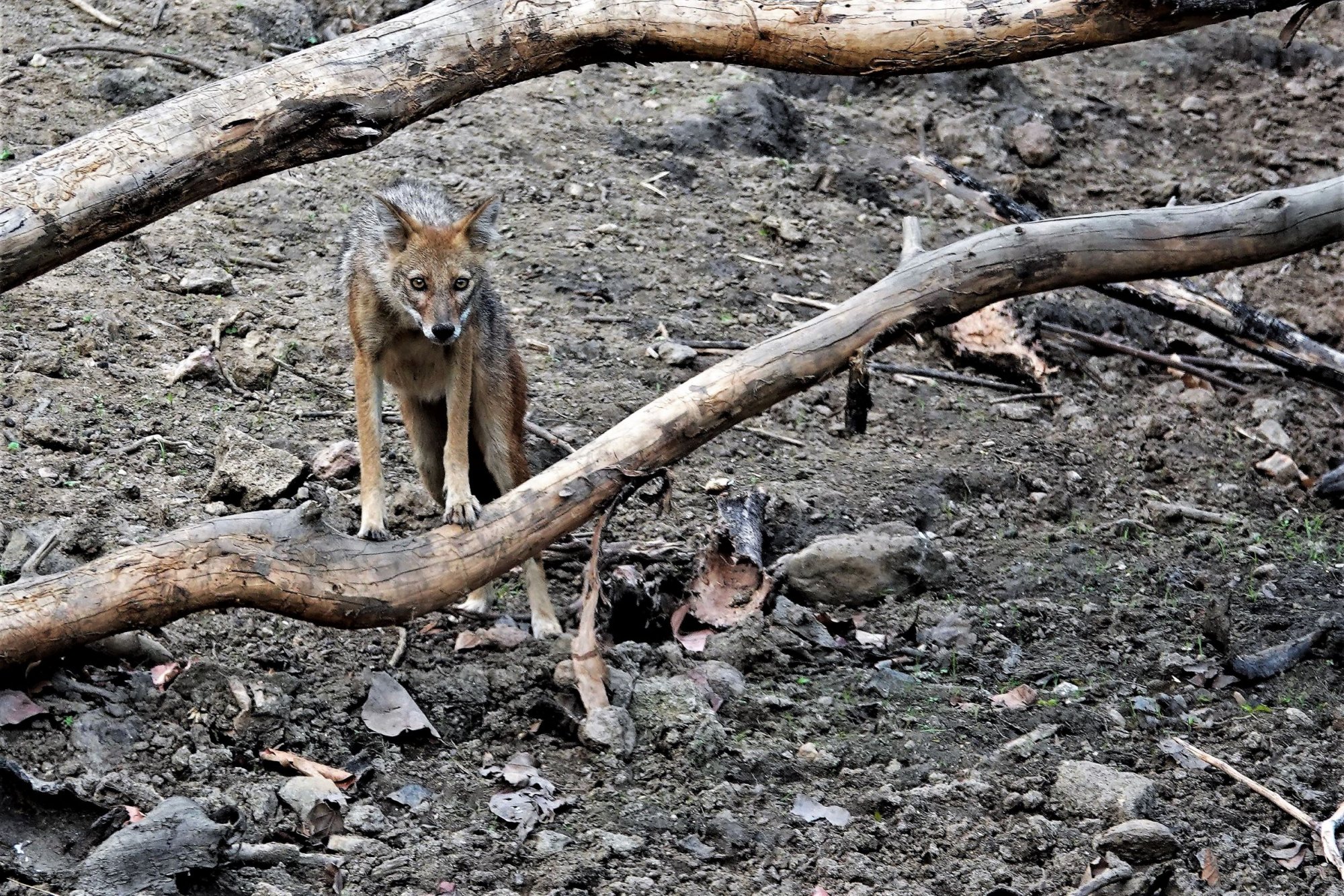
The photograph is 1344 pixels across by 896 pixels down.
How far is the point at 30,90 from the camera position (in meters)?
9.22

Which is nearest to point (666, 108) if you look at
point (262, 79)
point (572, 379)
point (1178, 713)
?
point (572, 379)

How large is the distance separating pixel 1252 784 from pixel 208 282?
20.5 feet

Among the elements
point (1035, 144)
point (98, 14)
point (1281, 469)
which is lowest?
point (1281, 469)

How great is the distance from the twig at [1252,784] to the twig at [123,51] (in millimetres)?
7907

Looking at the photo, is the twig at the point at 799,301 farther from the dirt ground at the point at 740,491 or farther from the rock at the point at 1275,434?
the rock at the point at 1275,434

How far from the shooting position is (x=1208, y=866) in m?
4.53

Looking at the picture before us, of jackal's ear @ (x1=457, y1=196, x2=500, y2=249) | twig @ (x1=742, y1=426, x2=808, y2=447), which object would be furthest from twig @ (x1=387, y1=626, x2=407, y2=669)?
twig @ (x1=742, y1=426, x2=808, y2=447)

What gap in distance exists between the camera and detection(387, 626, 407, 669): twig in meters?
5.60

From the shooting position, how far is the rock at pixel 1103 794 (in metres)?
4.78

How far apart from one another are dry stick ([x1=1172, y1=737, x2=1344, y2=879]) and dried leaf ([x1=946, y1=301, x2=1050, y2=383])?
399cm

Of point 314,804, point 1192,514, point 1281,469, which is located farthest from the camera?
point 1281,469

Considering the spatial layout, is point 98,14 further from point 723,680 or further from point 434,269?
point 723,680

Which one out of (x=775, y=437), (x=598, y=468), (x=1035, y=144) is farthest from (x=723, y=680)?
(x=1035, y=144)

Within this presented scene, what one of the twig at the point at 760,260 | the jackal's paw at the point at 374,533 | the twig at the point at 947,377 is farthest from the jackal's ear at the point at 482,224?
the twig at the point at 760,260
